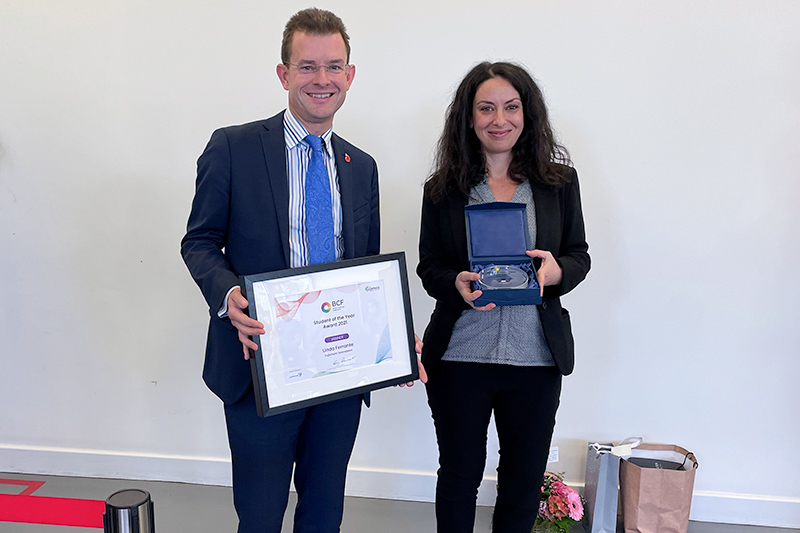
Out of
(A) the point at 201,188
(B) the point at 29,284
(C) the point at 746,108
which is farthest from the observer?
(B) the point at 29,284

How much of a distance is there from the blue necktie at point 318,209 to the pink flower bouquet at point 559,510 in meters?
1.51

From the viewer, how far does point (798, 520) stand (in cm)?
257

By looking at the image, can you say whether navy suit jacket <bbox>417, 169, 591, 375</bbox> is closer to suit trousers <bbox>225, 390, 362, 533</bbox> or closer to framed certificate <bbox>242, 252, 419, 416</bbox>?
framed certificate <bbox>242, 252, 419, 416</bbox>

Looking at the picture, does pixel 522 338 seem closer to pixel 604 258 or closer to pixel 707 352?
pixel 604 258

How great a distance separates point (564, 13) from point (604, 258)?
103 centimetres

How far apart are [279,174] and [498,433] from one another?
1.05m

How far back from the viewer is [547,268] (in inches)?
66.7

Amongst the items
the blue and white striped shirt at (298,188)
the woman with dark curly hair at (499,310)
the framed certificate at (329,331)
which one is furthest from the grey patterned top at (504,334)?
the blue and white striped shirt at (298,188)

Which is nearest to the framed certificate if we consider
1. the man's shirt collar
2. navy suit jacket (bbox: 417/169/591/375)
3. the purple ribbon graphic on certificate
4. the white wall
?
the purple ribbon graphic on certificate

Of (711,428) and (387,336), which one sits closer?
(387,336)

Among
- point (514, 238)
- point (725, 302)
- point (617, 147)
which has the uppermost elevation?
point (617, 147)

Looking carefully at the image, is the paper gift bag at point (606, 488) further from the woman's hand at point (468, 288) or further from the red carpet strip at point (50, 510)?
the red carpet strip at point (50, 510)

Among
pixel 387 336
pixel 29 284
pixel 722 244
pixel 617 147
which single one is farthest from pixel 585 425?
pixel 29 284

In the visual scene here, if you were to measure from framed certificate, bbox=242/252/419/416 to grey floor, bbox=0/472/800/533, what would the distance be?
4.07 feet
